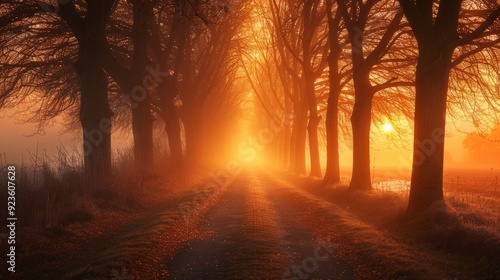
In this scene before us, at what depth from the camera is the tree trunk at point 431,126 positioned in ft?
34.7

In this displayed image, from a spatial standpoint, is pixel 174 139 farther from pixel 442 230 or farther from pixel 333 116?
pixel 442 230

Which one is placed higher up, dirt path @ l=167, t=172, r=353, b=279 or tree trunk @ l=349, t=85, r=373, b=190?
tree trunk @ l=349, t=85, r=373, b=190

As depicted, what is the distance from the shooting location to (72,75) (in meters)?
21.2

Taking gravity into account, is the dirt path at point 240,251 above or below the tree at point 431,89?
below

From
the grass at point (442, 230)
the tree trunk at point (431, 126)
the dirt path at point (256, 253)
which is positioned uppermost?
the tree trunk at point (431, 126)

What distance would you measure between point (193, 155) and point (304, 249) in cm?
2634

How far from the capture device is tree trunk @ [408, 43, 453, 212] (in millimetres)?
10578

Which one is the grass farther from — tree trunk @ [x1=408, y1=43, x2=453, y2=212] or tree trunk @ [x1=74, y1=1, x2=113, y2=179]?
tree trunk @ [x1=74, y1=1, x2=113, y2=179]

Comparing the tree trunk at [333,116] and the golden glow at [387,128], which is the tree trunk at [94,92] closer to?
the tree trunk at [333,116]

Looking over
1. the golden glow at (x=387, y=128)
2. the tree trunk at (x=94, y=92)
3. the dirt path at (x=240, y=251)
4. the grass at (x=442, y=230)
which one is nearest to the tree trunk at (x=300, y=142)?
the golden glow at (x=387, y=128)

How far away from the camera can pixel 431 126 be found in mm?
10742

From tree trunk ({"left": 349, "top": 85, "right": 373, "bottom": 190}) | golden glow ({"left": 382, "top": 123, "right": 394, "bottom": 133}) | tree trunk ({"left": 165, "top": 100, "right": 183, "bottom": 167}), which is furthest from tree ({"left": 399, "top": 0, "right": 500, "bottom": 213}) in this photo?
tree trunk ({"left": 165, "top": 100, "right": 183, "bottom": 167})

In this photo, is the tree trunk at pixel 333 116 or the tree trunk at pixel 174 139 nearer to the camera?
the tree trunk at pixel 333 116

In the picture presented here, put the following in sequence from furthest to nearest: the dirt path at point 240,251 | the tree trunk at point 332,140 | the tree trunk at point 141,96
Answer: the tree trunk at point 332,140 < the tree trunk at point 141,96 < the dirt path at point 240,251
